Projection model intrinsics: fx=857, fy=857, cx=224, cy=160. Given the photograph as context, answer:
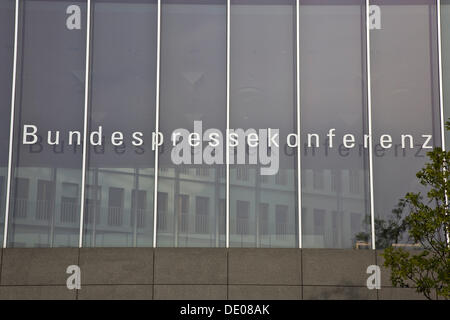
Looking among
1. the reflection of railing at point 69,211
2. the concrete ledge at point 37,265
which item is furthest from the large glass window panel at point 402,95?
the concrete ledge at point 37,265

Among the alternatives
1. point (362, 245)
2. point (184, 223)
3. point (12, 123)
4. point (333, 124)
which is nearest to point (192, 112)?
point (184, 223)

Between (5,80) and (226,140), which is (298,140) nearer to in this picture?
(226,140)

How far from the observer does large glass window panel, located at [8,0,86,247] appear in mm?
19062

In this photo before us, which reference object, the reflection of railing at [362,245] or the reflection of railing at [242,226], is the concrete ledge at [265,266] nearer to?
the reflection of railing at [242,226]

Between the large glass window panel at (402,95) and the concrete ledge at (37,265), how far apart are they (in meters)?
7.00

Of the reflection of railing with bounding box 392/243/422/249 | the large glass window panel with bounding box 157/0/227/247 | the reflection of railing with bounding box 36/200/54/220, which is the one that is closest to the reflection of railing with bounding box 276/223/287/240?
the large glass window panel with bounding box 157/0/227/247

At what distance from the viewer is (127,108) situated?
19578 mm

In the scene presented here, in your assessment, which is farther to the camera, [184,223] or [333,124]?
[333,124]

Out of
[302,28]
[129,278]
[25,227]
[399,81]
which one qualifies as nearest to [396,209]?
[399,81]

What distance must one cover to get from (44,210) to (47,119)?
2085 millimetres

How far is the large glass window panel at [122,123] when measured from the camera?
19062 millimetres

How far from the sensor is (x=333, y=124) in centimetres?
1952

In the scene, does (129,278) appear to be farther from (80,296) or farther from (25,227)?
(25,227)

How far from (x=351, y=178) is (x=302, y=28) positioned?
3.65 m
